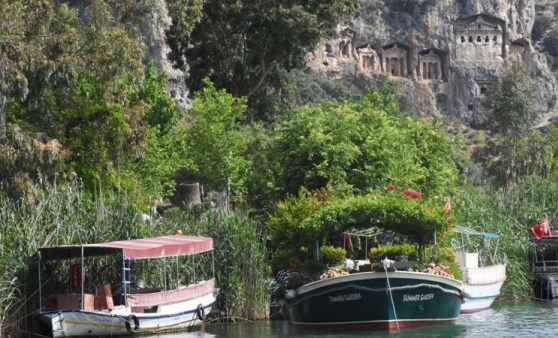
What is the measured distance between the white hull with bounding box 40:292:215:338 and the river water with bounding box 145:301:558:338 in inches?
19.6

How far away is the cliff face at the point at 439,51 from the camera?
138 m

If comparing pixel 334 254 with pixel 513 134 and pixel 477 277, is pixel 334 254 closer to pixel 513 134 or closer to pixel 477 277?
pixel 477 277

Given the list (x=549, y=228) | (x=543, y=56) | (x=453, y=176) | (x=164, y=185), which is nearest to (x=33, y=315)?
(x=164, y=185)

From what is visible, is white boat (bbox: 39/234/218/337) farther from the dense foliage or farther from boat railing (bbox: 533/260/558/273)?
the dense foliage

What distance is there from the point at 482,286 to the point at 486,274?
0.80 meters

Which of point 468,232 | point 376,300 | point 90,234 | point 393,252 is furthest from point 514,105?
point 90,234

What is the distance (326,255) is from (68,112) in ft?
34.3

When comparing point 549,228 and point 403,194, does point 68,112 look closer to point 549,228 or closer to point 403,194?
point 403,194

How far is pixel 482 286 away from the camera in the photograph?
39656mm

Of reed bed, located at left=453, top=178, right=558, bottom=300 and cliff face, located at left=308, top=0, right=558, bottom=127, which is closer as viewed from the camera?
reed bed, located at left=453, top=178, right=558, bottom=300

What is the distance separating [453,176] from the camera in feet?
174

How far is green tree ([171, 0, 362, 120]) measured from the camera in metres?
54.3

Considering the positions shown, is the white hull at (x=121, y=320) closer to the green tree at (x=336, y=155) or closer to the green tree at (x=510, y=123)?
the green tree at (x=336, y=155)

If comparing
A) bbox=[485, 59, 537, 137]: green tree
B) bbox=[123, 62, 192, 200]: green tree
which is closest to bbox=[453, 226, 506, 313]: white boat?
bbox=[123, 62, 192, 200]: green tree
